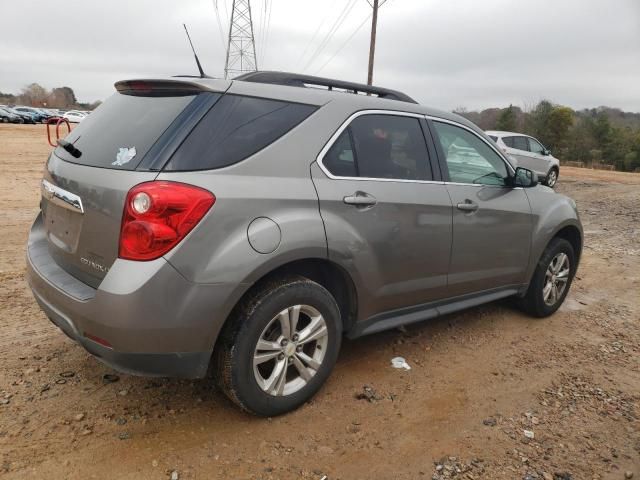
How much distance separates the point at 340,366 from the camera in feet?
11.5

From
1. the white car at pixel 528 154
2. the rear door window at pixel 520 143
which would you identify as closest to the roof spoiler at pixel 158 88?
the white car at pixel 528 154

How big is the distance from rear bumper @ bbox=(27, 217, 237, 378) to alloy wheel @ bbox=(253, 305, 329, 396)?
13.0 inches

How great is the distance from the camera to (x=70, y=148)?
2893 mm

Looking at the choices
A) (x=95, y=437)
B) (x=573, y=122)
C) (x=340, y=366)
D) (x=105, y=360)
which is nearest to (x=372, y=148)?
(x=340, y=366)

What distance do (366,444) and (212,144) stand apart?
1740 mm

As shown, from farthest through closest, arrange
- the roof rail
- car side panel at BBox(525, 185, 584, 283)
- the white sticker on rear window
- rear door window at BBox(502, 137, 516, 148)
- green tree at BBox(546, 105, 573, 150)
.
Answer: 1. green tree at BBox(546, 105, 573, 150)
2. rear door window at BBox(502, 137, 516, 148)
3. car side panel at BBox(525, 185, 584, 283)
4. the roof rail
5. the white sticker on rear window

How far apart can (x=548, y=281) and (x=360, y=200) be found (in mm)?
2537

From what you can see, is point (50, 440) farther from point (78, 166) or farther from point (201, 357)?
point (78, 166)

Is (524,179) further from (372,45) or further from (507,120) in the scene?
(507,120)

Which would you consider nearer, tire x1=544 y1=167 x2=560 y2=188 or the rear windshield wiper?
the rear windshield wiper

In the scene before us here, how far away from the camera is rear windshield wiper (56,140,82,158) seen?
2.81 m

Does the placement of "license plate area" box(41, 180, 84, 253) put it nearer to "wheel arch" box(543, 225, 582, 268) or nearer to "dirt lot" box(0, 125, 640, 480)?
"dirt lot" box(0, 125, 640, 480)

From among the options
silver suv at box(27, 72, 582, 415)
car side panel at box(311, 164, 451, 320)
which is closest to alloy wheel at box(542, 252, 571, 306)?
silver suv at box(27, 72, 582, 415)

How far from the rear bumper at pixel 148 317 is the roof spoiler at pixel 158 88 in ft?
3.05
